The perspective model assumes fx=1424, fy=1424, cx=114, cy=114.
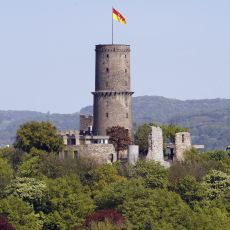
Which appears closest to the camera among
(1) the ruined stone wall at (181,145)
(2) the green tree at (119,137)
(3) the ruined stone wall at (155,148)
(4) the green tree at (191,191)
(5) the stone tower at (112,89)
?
(4) the green tree at (191,191)

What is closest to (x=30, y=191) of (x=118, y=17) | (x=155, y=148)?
(x=155, y=148)

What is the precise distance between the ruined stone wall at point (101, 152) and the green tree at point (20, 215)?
21.8 m

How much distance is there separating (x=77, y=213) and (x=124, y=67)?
34972mm

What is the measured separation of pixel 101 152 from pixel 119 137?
5666mm

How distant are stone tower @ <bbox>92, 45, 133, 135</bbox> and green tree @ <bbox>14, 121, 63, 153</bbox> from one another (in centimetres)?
1098

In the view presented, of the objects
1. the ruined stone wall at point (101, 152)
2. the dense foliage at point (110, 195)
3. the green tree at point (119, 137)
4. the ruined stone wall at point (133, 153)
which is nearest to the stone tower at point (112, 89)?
the green tree at point (119, 137)

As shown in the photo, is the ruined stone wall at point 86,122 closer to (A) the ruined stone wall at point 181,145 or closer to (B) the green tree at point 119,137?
(B) the green tree at point 119,137

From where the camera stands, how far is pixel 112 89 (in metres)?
110

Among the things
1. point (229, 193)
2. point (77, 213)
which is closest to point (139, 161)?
point (229, 193)

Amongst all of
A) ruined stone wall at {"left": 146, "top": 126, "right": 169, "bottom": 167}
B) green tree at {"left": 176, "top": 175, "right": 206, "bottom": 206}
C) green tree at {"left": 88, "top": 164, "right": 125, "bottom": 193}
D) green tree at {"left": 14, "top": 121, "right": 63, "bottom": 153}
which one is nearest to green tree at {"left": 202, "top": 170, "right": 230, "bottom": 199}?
green tree at {"left": 176, "top": 175, "right": 206, "bottom": 206}

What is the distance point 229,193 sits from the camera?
84562 millimetres

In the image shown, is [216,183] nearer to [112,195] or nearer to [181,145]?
[112,195]

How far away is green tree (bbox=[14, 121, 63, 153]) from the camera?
9794 centimetres

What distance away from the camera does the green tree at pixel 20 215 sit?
243ft
